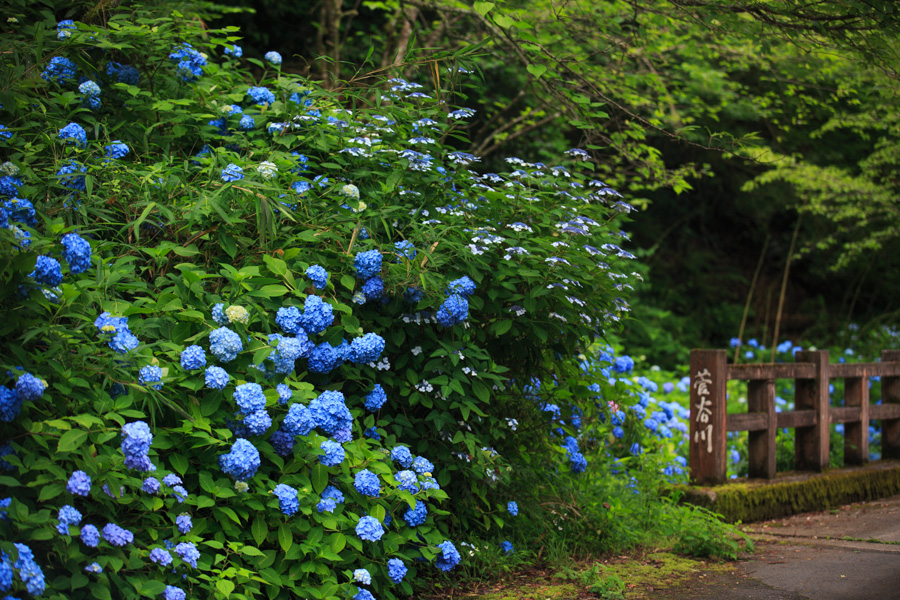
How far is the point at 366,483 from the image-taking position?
2.58 meters

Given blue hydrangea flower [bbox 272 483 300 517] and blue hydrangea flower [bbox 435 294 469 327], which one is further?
blue hydrangea flower [bbox 435 294 469 327]

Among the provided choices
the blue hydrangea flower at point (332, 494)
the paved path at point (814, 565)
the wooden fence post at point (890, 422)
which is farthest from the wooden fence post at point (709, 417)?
the blue hydrangea flower at point (332, 494)

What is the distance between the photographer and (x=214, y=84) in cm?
378

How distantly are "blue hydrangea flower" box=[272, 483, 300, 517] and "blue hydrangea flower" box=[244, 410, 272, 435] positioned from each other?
0.21 meters

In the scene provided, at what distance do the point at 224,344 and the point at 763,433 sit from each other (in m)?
4.33

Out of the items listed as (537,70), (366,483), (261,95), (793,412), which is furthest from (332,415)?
(793,412)

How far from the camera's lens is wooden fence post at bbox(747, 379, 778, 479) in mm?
5242

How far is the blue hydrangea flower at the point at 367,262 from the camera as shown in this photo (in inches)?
114

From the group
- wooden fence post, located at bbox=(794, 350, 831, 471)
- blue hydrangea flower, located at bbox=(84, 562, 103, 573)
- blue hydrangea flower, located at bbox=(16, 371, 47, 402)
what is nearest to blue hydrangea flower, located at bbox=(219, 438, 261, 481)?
Answer: blue hydrangea flower, located at bbox=(84, 562, 103, 573)

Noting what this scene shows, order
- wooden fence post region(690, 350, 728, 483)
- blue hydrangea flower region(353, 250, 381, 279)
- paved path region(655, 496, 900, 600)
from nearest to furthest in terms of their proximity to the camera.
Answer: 1. blue hydrangea flower region(353, 250, 381, 279)
2. paved path region(655, 496, 900, 600)
3. wooden fence post region(690, 350, 728, 483)

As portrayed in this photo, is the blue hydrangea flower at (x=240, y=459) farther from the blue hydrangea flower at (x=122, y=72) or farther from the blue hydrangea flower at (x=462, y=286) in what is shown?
the blue hydrangea flower at (x=122, y=72)

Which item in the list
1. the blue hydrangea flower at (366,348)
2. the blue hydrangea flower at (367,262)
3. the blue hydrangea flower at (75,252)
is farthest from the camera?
the blue hydrangea flower at (367,262)

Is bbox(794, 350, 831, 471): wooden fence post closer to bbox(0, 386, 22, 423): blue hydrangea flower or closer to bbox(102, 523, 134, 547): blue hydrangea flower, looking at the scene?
bbox(102, 523, 134, 547): blue hydrangea flower

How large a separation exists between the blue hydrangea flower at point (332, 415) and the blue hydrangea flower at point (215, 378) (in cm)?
36
